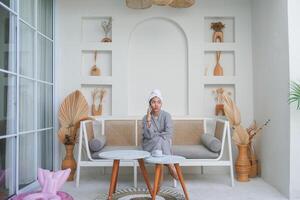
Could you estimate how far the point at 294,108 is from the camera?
3510mm

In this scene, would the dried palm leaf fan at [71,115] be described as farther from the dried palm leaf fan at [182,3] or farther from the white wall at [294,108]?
the white wall at [294,108]

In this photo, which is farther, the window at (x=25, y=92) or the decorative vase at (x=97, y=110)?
the decorative vase at (x=97, y=110)

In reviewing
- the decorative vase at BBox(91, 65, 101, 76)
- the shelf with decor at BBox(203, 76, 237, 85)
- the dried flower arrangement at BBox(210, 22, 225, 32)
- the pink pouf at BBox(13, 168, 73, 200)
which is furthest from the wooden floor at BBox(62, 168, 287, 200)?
the dried flower arrangement at BBox(210, 22, 225, 32)

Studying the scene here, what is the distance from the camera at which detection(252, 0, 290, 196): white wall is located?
3.68 metres

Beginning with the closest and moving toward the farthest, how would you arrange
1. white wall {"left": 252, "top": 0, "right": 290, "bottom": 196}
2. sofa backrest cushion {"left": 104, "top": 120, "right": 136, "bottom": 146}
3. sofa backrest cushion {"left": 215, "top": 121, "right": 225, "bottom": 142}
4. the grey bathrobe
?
white wall {"left": 252, "top": 0, "right": 290, "bottom": 196} → the grey bathrobe → sofa backrest cushion {"left": 215, "top": 121, "right": 225, "bottom": 142} → sofa backrest cushion {"left": 104, "top": 120, "right": 136, "bottom": 146}

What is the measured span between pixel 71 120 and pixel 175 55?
1.95 m

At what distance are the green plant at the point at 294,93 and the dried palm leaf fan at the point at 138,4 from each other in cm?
233

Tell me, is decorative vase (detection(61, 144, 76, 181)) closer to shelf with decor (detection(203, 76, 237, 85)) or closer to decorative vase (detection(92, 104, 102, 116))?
decorative vase (detection(92, 104, 102, 116))

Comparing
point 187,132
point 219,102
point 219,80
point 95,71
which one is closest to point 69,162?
point 95,71

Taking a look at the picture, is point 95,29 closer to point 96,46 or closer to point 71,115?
point 96,46

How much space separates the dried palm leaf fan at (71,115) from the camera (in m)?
4.46

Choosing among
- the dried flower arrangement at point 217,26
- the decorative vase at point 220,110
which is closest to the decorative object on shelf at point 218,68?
the dried flower arrangement at point 217,26

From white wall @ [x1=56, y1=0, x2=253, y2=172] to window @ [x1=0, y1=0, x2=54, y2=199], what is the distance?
1.04 feet

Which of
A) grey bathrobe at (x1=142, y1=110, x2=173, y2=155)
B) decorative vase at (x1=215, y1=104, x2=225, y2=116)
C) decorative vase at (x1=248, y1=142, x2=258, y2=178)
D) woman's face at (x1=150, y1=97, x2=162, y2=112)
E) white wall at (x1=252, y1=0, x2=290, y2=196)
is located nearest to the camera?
white wall at (x1=252, y1=0, x2=290, y2=196)
